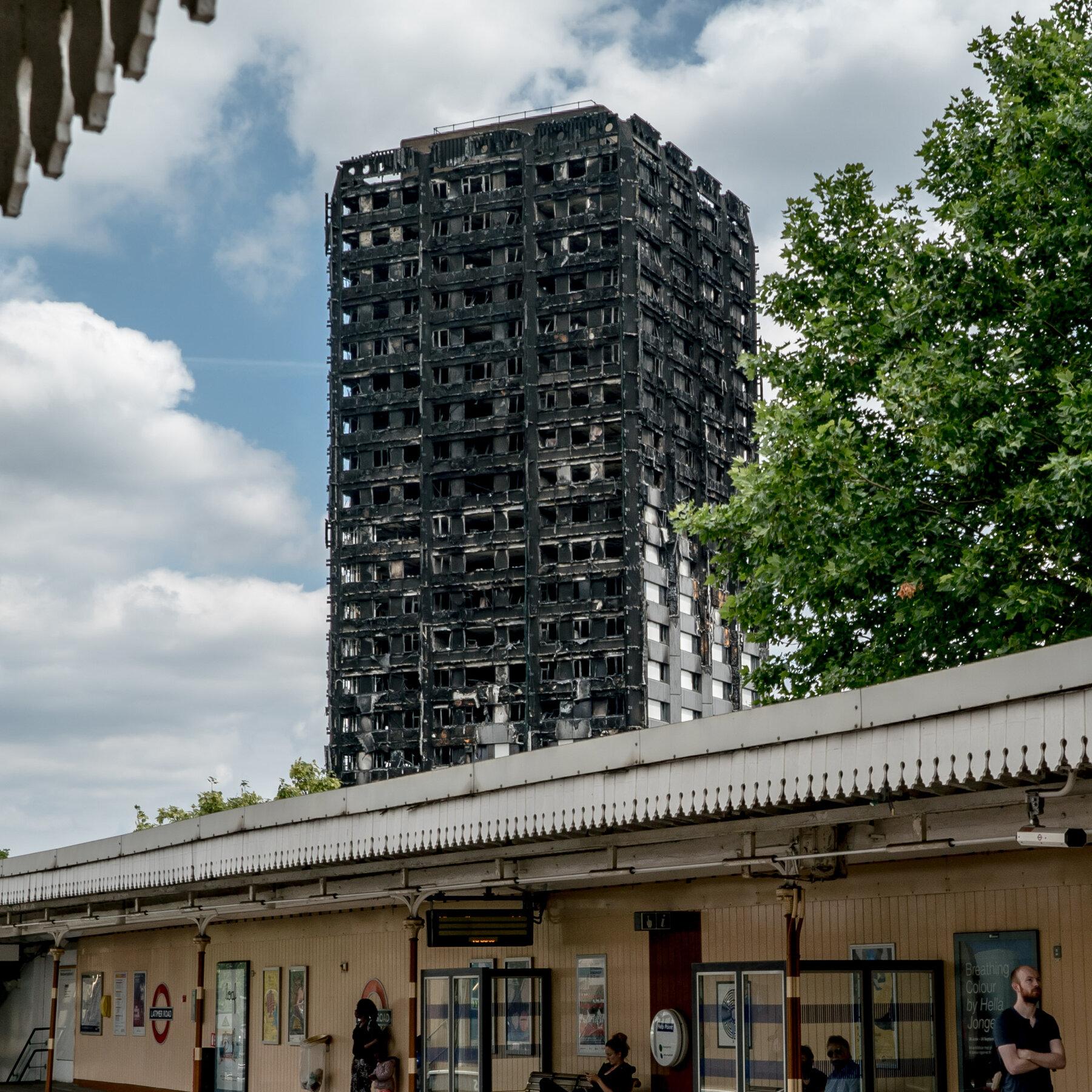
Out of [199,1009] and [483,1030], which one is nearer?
[483,1030]

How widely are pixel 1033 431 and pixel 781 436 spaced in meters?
3.78

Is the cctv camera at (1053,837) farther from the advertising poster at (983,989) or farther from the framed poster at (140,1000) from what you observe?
the framed poster at (140,1000)

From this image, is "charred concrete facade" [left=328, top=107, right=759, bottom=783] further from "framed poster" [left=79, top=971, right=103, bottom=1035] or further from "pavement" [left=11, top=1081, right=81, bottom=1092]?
"framed poster" [left=79, top=971, right=103, bottom=1035]

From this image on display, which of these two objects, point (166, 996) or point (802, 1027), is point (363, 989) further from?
point (802, 1027)

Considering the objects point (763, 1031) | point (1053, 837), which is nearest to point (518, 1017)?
point (763, 1031)

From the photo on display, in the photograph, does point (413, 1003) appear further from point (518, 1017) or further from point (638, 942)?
point (638, 942)

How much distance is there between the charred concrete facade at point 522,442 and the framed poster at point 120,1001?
200ft

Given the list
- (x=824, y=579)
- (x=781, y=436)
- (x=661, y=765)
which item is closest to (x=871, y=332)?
(x=781, y=436)

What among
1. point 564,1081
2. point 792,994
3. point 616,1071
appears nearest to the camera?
point 792,994

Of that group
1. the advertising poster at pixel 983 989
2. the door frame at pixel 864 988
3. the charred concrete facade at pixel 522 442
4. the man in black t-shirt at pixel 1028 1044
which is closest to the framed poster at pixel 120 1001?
the door frame at pixel 864 988

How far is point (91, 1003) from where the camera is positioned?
28.7m

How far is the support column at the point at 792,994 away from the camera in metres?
11.2

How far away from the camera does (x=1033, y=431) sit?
21141 millimetres

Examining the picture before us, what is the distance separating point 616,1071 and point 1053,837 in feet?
23.4
